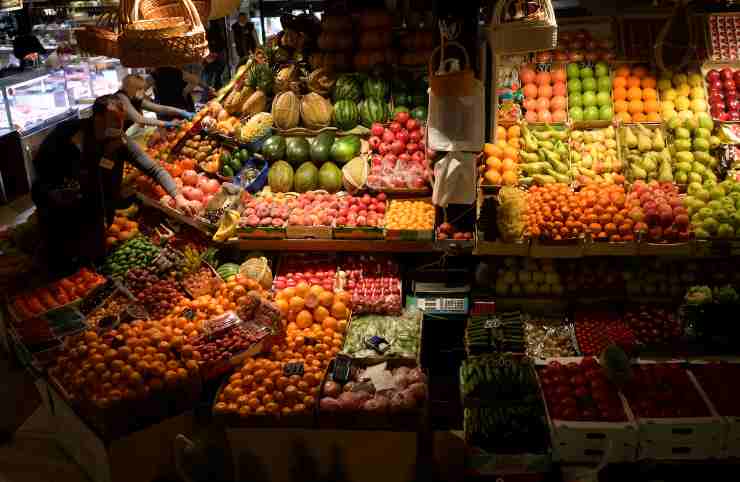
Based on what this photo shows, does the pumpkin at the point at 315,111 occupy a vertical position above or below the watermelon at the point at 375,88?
below

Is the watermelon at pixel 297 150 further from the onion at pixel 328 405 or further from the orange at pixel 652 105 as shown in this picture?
the orange at pixel 652 105

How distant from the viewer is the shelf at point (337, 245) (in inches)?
195

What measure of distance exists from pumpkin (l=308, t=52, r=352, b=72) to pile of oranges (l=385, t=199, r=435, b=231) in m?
1.67

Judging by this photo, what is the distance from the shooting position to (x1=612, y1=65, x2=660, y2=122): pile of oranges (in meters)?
5.36

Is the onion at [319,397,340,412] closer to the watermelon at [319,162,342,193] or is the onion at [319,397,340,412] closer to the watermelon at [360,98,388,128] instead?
the watermelon at [319,162,342,193]

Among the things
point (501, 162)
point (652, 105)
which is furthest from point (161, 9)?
point (652, 105)

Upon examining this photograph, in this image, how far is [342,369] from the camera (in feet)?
12.7

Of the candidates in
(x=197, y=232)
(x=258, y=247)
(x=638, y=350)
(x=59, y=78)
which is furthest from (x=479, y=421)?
(x=59, y=78)

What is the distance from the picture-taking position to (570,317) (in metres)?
5.01

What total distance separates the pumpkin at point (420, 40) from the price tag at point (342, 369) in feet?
10.7

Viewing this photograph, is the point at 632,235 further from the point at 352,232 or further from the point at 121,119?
the point at 121,119

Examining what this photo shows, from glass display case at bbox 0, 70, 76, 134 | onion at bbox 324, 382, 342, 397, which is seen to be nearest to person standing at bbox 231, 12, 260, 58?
glass display case at bbox 0, 70, 76, 134

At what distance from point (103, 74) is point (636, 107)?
386 inches

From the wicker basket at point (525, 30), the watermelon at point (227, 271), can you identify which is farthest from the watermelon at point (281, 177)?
the wicker basket at point (525, 30)
